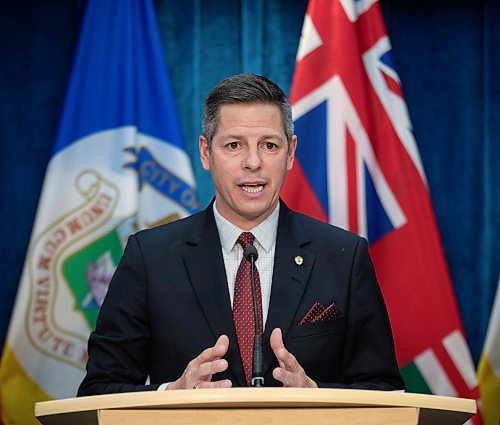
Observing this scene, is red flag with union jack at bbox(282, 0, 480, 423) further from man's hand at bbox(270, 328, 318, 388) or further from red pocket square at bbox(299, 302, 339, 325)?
man's hand at bbox(270, 328, 318, 388)

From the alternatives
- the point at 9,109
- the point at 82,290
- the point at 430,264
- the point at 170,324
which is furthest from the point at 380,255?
the point at 9,109

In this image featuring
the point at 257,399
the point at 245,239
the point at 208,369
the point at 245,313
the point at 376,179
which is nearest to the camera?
the point at 257,399

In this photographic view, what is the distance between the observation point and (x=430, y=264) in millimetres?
3518

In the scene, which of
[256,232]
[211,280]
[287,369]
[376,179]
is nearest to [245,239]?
[256,232]

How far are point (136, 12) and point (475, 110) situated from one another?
4.91 ft

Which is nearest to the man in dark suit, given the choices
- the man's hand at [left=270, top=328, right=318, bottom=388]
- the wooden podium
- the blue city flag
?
the man's hand at [left=270, top=328, right=318, bottom=388]

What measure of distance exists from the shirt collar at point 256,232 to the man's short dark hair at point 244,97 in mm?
205

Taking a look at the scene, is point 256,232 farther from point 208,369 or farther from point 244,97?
point 208,369

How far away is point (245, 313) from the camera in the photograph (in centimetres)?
229

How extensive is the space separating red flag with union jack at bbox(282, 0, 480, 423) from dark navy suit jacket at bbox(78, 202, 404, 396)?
110 centimetres

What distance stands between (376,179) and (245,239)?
1324 millimetres

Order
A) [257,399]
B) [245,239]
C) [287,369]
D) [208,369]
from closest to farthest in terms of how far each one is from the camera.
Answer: [257,399]
[208,369]
[287,369]
[245,239]

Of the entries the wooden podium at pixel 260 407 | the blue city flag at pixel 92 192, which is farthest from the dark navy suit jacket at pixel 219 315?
the blue city flag at pixel 92 192

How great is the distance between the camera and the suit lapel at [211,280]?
225 cm
